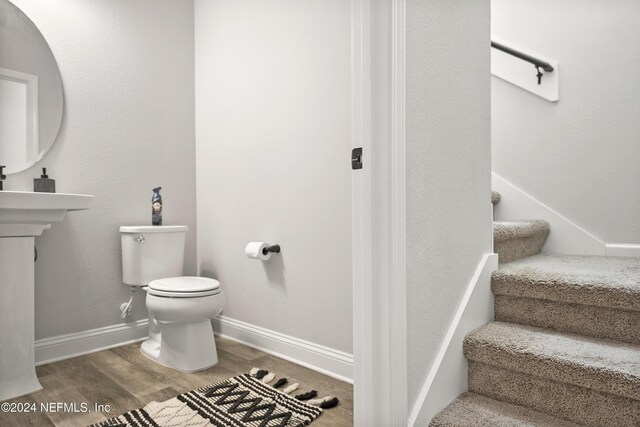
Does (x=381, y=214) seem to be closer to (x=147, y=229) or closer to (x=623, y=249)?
(x=147, y=229)

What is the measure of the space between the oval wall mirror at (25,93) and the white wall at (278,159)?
0.84m

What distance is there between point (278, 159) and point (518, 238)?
1.27m

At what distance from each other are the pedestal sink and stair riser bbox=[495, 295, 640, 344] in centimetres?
186

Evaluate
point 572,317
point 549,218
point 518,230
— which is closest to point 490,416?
point 572,317

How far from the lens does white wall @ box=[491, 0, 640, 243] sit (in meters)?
1.98

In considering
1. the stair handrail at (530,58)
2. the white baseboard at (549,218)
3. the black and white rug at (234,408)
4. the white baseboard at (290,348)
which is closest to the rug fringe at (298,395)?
the black and white rug at (234,408)

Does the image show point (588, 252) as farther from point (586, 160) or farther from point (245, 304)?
point (245, 304)

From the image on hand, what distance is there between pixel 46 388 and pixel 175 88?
1.83m

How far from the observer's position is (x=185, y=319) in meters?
1.87

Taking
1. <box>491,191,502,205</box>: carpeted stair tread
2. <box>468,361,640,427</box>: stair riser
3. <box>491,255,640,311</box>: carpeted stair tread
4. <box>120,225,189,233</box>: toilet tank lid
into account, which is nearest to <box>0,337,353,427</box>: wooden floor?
<box>468,361,640,427</box>: stair riser

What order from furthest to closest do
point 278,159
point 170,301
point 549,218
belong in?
point 549,218
point 278,159
point 170,301

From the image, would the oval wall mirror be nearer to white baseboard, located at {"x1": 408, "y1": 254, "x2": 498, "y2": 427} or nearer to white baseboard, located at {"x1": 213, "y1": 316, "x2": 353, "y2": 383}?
white baseboard, located at {"x1": 213, "y1": 316, "x2": 353, "y2": 383}

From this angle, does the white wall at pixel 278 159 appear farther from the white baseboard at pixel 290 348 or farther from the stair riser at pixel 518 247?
the stair riser at pixel 518 247

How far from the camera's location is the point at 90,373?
1903 millimetres
